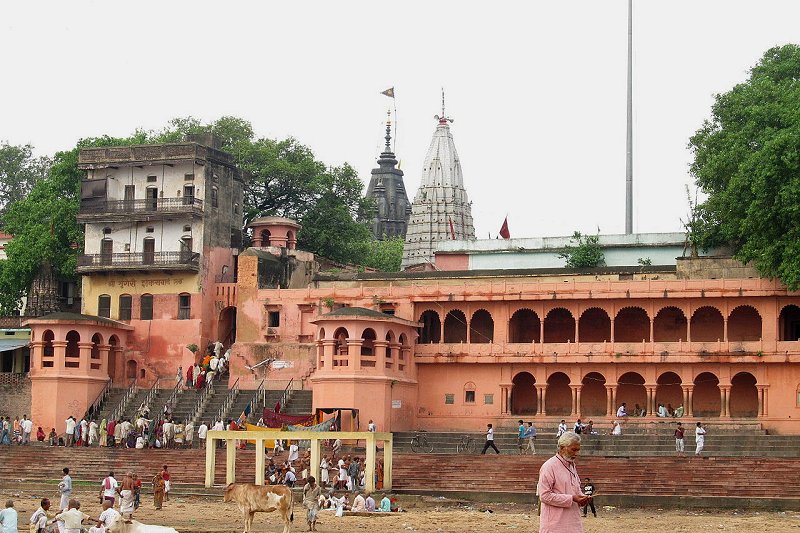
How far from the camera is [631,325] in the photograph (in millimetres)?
51500

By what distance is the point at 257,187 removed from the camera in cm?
6994

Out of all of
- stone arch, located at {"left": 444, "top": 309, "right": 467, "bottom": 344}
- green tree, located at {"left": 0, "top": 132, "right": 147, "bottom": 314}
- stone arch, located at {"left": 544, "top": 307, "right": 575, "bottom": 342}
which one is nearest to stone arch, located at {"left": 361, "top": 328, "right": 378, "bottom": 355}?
stone arch, located at {"left": 444, "top": 309, "right": 467, "bottom": 344}

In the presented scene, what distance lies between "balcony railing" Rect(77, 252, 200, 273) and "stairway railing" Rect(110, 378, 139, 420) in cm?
478

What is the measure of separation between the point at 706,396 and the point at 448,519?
18761mm

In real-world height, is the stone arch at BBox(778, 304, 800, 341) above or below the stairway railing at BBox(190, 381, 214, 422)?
above

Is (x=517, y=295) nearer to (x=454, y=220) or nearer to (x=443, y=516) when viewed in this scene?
(x=443, y=516)

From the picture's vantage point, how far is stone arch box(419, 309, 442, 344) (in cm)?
5256

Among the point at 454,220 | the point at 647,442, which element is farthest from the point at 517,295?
the point at 454,220

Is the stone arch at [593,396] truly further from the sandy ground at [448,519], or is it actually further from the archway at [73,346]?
the archway at [73,346]

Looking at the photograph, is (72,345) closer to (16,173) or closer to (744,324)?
(744,324)

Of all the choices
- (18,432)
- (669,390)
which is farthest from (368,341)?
(18,432)

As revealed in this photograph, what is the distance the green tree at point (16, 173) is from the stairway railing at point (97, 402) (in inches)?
1443

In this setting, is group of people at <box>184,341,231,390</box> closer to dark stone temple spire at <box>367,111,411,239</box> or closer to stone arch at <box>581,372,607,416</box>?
stone arch at <box>581,372,607,416</box>

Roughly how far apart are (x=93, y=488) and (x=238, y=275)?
14085 millimetres
